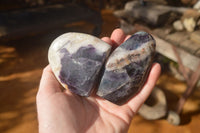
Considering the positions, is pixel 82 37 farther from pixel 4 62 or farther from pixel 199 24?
pixel 4 62

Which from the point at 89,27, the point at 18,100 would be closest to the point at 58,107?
the point at 18,100

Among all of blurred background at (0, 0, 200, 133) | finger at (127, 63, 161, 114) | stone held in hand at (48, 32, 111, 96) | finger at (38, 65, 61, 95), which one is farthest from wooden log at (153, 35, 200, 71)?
finger at (38, 65, 61, 95)

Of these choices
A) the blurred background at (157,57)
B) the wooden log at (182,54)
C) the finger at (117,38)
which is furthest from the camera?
the blurred background at (157,57)

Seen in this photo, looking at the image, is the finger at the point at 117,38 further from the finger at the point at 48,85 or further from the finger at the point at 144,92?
the finger at the point at 48,85

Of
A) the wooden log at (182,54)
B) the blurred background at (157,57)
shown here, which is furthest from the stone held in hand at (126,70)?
the wooden log at (182,54)

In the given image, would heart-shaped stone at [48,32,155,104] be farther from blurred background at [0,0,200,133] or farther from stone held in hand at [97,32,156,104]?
blurred background at [0,0,200,133]

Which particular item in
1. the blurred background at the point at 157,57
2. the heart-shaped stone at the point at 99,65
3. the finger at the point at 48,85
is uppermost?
the heart-shaped stone at the point at 99,65

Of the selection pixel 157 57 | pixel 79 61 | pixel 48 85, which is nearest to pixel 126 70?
pixel 79 61
